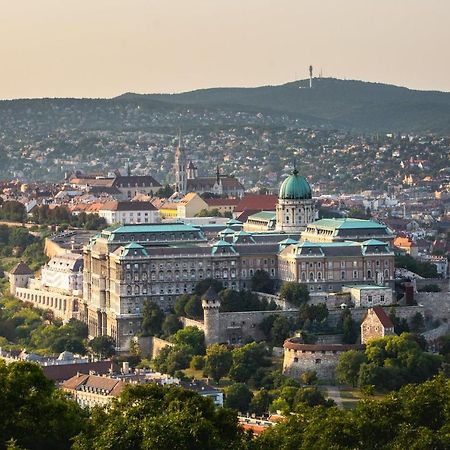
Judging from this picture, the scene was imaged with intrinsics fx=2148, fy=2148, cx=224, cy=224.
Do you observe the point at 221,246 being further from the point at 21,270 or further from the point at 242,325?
the point at 21,270

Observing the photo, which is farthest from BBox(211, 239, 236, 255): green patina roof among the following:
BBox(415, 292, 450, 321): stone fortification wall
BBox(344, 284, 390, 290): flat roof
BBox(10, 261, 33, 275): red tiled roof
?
BBox(10, 261, 33, 275): red tiled roof

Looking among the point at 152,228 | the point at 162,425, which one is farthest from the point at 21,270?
the point at 162,425

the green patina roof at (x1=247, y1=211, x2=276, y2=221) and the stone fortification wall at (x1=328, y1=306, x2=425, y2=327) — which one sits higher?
the green patina roof at (x1=247, y1=211, x2=276, y2=221)

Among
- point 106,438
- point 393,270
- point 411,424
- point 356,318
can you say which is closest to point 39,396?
point 106,438

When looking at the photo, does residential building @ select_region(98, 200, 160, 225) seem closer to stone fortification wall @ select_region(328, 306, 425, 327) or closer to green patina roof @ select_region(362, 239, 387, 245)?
green patina roof @ select_region(362, 239, 387, 245)

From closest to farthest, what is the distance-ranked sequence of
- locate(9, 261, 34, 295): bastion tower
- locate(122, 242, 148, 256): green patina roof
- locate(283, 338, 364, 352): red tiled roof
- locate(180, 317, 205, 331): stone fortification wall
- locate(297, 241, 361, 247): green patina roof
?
locate(283, 338, 364, 352): red tiled roof, locate(180, 317, 205, 331): stone fortification wall, locate(297, 241, 361, 247): green patina roof, locate(122, 242, 148, 256): green patina roof, locate(9, 261, 34, 295): bastion tower

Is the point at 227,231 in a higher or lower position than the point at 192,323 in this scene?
higher
